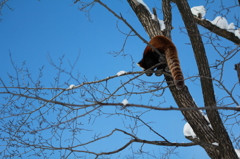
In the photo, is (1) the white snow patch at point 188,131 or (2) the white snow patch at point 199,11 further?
(2) the white snow patch at point 199,11

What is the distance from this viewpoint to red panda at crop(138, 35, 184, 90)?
367 centimetres

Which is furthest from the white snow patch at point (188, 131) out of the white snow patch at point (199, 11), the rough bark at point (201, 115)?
the white snow patch at point (199, 11)

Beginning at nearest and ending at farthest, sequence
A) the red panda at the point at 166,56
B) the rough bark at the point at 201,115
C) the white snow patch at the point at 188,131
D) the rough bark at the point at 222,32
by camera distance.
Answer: the red panda at the point at 166,56 → the rough bark at the point at 201,115 → the white snow patch at the point at 188,131 → the rough bark at the point at 222,32

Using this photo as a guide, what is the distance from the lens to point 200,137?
3980mm

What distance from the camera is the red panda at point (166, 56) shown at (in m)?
3.67

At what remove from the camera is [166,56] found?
4.19m

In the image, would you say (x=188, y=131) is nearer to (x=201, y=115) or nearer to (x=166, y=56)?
(x=201, y=115)

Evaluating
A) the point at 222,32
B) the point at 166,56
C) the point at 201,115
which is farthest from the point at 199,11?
the point at 201,115

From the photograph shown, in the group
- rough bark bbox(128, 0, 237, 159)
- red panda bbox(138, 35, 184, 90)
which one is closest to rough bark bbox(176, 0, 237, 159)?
rough bark bbox(128, 0, 237, 159)

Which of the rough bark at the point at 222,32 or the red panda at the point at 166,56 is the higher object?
the rough bark at the point at 222,32

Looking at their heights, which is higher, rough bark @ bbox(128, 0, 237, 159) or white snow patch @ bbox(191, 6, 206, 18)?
white snow patch @ bbox(191, 6, 206, 18)

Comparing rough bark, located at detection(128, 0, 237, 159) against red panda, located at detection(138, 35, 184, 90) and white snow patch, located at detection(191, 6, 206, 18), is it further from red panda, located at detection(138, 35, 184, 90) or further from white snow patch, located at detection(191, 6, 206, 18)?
white snow patch, located at detection(191, 6, 206, 18)

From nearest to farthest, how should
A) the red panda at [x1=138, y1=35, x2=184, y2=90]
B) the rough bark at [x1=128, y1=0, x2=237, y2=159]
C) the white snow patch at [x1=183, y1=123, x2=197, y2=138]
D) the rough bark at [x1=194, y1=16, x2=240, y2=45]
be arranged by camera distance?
the red panda at [x1=138, y1=35, x2=184, y2=90], the rough bark at [x1=128, y1=0, x2=237, y2=159], the white snow patch at [x1=183, y1=123, x2=197, y2=138], the rough bark at [x1=194, y1=16, x2=240, y2=45]

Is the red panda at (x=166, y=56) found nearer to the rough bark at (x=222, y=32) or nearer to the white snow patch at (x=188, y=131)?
the white snow patch at (x=188, y=131)
